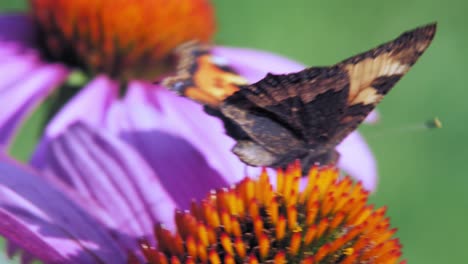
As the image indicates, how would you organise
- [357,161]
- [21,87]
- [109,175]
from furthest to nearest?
1. [357,161]
2. [21,87]
3. [109,175]

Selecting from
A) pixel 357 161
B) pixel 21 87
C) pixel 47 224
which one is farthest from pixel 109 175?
pixel 357 161

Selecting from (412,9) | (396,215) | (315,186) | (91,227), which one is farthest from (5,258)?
(412,9)

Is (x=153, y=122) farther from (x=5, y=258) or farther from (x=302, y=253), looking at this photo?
(x=302, y=253)

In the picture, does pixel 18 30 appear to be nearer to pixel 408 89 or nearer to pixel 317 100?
pixel 317 100

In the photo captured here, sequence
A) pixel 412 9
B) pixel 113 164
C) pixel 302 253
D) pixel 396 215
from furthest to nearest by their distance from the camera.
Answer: pixel 412 9
pixel 396 215
pixel 113 164
pixel 302 253

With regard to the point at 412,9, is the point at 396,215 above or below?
below

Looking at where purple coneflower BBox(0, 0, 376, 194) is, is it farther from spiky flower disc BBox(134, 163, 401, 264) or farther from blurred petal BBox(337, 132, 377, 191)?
spiky flower disc BBox(134, 163, 401, 264)

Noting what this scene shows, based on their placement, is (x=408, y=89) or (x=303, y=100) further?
(x=408, y=89)

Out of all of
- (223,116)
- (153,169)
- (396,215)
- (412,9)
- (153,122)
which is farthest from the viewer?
(412,9)
